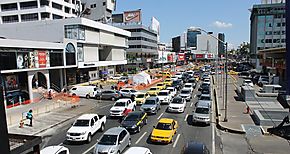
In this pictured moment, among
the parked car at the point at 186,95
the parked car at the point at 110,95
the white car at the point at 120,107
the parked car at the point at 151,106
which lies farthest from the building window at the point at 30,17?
the parked car at the point at 151,106

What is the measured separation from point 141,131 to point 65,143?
5930mm

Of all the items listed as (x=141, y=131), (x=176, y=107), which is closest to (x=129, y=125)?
(x=141, y=131)

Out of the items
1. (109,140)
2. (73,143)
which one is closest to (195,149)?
(109,140)

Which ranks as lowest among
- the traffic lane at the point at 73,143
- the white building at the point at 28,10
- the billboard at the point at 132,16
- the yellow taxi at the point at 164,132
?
the traffic lane at the point at 73,143

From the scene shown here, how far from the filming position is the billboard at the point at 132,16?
103 metres

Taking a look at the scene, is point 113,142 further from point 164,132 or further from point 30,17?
point 30,17

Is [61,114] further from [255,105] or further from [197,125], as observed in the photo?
[255,105]

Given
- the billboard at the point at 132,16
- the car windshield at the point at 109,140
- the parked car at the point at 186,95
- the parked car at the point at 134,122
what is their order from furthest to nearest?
1. the billboard at the point at 132,16
2. the parked car at the point at 186,95
3. the parked car at the point at 134,122
4. the car windshield at the point at 109,140

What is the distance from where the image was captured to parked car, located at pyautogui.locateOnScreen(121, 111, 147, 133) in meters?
19.3

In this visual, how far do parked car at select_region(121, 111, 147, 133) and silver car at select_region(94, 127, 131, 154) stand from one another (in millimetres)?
2992

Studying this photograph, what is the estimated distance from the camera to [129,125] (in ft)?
63.8

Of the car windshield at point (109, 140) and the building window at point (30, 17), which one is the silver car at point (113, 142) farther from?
the building window at point (30, 17)

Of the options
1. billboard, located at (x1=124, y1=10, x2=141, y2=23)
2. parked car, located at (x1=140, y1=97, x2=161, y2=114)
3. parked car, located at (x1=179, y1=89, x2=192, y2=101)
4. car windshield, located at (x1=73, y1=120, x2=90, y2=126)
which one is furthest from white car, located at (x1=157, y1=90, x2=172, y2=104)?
billboard, located at (x1=124, y1=10, x2=141, y2=23)

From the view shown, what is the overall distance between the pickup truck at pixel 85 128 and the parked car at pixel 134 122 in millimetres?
1975
